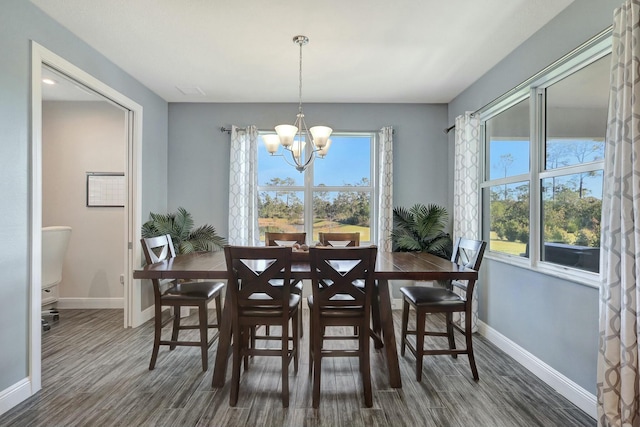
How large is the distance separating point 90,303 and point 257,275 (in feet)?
10.8

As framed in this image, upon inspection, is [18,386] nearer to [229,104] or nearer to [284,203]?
[284,203]

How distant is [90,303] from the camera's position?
3957mm

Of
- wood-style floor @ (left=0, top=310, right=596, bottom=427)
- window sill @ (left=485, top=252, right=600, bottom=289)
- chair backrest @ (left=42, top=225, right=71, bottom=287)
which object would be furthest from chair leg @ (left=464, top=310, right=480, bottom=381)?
chair backrest @ (left=42, top=225, right=71, bottom=287)

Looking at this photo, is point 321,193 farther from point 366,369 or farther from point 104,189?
point 104,189

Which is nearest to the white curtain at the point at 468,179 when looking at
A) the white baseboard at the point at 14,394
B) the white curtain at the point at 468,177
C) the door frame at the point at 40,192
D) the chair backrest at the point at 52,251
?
the white curtain at the point at 468,177

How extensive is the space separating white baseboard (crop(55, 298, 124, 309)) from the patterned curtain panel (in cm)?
462

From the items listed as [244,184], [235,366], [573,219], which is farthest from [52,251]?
[573,219]

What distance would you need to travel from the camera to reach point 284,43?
263 centimetres

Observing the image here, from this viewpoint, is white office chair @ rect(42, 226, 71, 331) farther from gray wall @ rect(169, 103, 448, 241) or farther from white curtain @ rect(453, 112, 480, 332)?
white curtain @ rect(453, 112, 480, 332)

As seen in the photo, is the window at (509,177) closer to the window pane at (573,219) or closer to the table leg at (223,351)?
the window pane at (573,219)

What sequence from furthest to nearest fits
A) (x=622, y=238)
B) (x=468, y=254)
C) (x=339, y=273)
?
(x=468, y=254) < (x=339, y=273) < (x=622, y=238)

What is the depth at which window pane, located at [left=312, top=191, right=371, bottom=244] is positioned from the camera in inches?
166

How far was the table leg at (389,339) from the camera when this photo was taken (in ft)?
7.22

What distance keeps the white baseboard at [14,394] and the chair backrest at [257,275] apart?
1.48 meters
